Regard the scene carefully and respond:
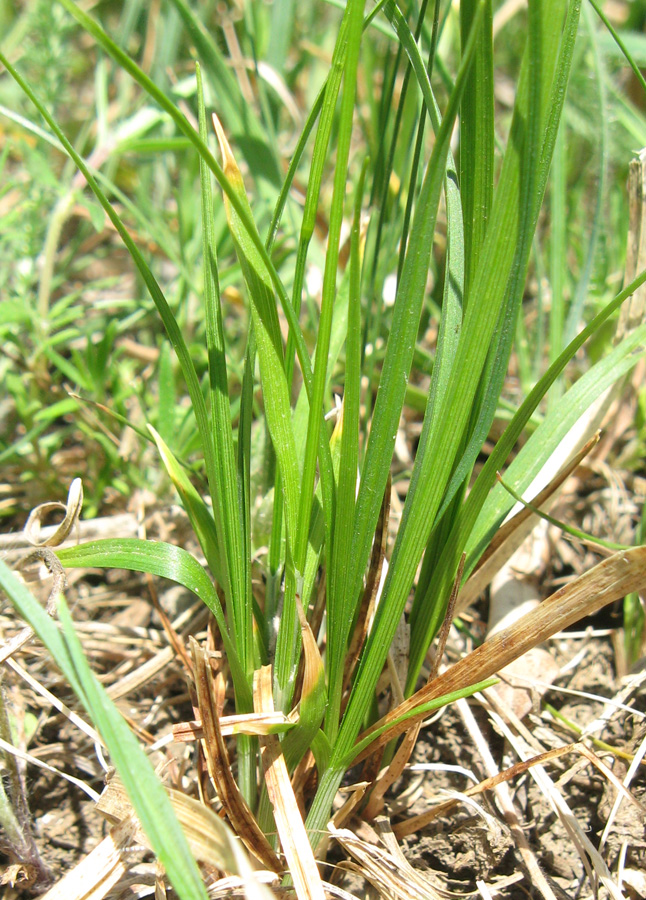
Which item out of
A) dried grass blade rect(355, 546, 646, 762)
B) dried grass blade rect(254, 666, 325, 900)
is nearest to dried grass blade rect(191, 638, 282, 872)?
dried grass blade rect(254, 666, 325, 900)

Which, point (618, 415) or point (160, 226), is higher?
point (160, 226)

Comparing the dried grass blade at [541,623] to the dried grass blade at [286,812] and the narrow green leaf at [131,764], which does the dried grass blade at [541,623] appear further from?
the narrow green leaf at [131,764]

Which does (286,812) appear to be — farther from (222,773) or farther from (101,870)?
(101,870)

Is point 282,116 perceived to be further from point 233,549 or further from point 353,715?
point 353,715

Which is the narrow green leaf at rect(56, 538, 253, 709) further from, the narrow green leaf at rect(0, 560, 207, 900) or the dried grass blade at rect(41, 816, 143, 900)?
the dried grass blade at rect(41, 816, 143, 900)

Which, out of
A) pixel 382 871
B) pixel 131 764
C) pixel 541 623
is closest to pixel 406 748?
pixel 382 871

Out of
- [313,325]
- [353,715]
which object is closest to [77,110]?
[313,325]
